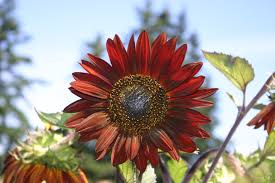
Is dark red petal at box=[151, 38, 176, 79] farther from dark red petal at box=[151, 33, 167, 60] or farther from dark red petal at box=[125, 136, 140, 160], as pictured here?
dark red petal at box=[125, 136, 140, 160]

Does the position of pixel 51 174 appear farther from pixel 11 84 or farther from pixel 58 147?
pixel 11 84

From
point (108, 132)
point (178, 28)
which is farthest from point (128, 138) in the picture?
point (178, 28)

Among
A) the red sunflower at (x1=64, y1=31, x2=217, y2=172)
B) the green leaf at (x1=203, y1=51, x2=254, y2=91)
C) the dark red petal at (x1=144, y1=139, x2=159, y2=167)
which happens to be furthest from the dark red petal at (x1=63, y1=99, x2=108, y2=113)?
the green leaf at (x1=203, y1=51, x2=254, y2=91)

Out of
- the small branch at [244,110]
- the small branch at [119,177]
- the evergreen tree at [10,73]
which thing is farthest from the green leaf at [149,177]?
the evergreen tree at [10,73]

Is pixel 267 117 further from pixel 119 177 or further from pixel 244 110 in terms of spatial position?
pixel 119 177

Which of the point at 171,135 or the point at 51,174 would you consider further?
the point at 51,174

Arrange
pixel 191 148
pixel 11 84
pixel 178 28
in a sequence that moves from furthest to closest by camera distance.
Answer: pixel 11 84, pixel 178 28, pixel 191 148

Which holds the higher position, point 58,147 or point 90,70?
point 90,70
